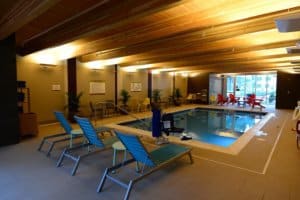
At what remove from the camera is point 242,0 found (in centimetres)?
306

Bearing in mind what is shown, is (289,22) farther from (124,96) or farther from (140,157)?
(124,96)

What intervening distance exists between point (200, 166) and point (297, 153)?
2271mm

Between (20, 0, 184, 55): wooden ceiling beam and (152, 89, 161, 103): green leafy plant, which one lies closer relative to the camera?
(20, 0, 184, 55): wooden ceiling beam

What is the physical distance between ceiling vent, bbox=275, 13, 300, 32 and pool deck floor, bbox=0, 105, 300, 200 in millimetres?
2129

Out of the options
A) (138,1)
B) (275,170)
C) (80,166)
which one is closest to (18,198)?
(80,166)

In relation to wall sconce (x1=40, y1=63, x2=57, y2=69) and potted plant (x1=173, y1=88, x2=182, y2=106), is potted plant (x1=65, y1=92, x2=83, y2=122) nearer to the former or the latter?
wall sconce (x1=40, y1=63, x2=57, y2=69)

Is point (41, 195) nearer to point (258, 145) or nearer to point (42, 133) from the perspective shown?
point (42, 133)

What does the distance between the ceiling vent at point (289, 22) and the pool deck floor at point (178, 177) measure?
213 centimetres

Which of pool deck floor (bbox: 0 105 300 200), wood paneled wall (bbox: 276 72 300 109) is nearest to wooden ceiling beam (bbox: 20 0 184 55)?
pool deck floor (bbox: 0 105 300 200)

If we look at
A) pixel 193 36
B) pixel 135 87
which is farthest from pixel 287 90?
pixel 193 36

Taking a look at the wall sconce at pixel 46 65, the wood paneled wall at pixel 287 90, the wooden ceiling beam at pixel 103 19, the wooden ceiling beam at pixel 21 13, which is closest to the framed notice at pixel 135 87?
the wall sconce at pixel 46 65

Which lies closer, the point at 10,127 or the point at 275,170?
the point at 275,170

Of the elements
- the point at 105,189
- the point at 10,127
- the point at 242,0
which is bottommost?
the point at 105,189

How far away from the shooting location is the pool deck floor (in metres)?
2.38
